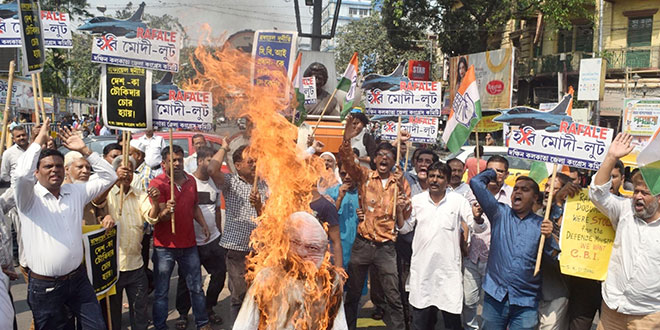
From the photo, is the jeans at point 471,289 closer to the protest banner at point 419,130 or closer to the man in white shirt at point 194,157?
the protest banner at point 419,130

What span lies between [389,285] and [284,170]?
2.19 metres

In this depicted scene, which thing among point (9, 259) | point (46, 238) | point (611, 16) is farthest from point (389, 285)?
point (611, 16)

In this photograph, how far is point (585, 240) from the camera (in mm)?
4625

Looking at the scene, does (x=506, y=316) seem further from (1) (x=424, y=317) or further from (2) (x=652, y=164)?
(2) (x=652, y=164)

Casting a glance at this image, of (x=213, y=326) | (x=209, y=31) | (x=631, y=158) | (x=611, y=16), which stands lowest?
(x=213, y=326)

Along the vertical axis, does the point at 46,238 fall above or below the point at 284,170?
below

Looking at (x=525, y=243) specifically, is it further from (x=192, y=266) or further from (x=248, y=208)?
(x=192, y=266)

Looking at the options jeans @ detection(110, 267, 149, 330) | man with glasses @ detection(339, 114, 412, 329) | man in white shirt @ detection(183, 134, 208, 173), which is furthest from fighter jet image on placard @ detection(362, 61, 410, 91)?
jeans @ detection(110, 267, 149, 330)

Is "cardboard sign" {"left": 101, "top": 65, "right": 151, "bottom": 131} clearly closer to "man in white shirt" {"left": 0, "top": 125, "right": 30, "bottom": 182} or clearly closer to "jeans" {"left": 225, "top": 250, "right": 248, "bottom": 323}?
"jeans" {"left": 225, "top": 250, "right": 248, "bottom": 323}

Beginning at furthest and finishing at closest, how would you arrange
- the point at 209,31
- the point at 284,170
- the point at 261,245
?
1. the point at 209,31
2. the point at 284,170
3. the point at 261,245

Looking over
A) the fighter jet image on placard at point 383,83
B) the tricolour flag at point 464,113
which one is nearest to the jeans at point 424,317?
the tricolour flag at point 464,113

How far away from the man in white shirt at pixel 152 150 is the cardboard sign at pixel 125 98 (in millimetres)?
1888

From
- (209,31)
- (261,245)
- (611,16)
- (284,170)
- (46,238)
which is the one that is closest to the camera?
(261,245)

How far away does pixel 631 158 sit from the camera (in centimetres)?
730
